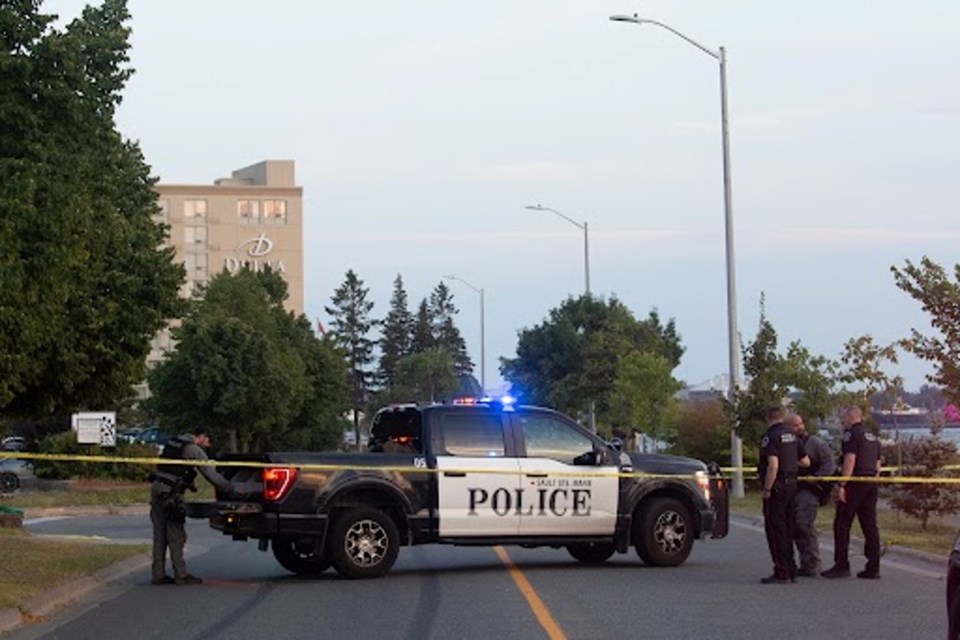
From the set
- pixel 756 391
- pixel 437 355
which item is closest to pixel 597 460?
pixel 756 391

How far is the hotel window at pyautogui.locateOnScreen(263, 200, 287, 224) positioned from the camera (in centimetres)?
14000

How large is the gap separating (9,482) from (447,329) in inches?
4046

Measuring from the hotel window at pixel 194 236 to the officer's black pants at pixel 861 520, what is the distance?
125363 millimetres

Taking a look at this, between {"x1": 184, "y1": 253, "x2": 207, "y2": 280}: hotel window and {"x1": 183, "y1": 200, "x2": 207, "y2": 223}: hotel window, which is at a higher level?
{"x1": 183, "y1": 200, "x2": 207, "y2": 223}: hotel window

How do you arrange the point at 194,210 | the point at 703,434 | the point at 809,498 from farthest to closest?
the point at 194,210 < the point at 703,434 < the point at 809,498

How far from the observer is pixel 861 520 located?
17.5 metres

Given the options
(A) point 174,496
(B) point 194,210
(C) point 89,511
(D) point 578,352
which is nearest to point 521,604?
(A) point 174,496

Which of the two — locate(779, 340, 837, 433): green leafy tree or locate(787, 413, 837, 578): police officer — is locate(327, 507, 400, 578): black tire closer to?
locate(787, 413, 837, 578): police officer

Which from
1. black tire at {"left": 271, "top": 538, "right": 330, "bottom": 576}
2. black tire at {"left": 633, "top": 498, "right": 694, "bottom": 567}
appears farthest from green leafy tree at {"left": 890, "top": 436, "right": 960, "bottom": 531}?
black tire at {"left": 271, "top": 538, "right": 330, "bottom": 576}

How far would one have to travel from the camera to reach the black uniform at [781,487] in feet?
55.8

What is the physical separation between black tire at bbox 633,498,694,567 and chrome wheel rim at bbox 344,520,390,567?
310 cm

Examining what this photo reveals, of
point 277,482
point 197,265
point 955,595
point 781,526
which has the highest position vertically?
point 197,265

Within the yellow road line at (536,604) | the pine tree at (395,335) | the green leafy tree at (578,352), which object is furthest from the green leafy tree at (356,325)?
the yellow road line at (536,604)

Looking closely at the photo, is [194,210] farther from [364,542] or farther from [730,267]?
[364,542]
